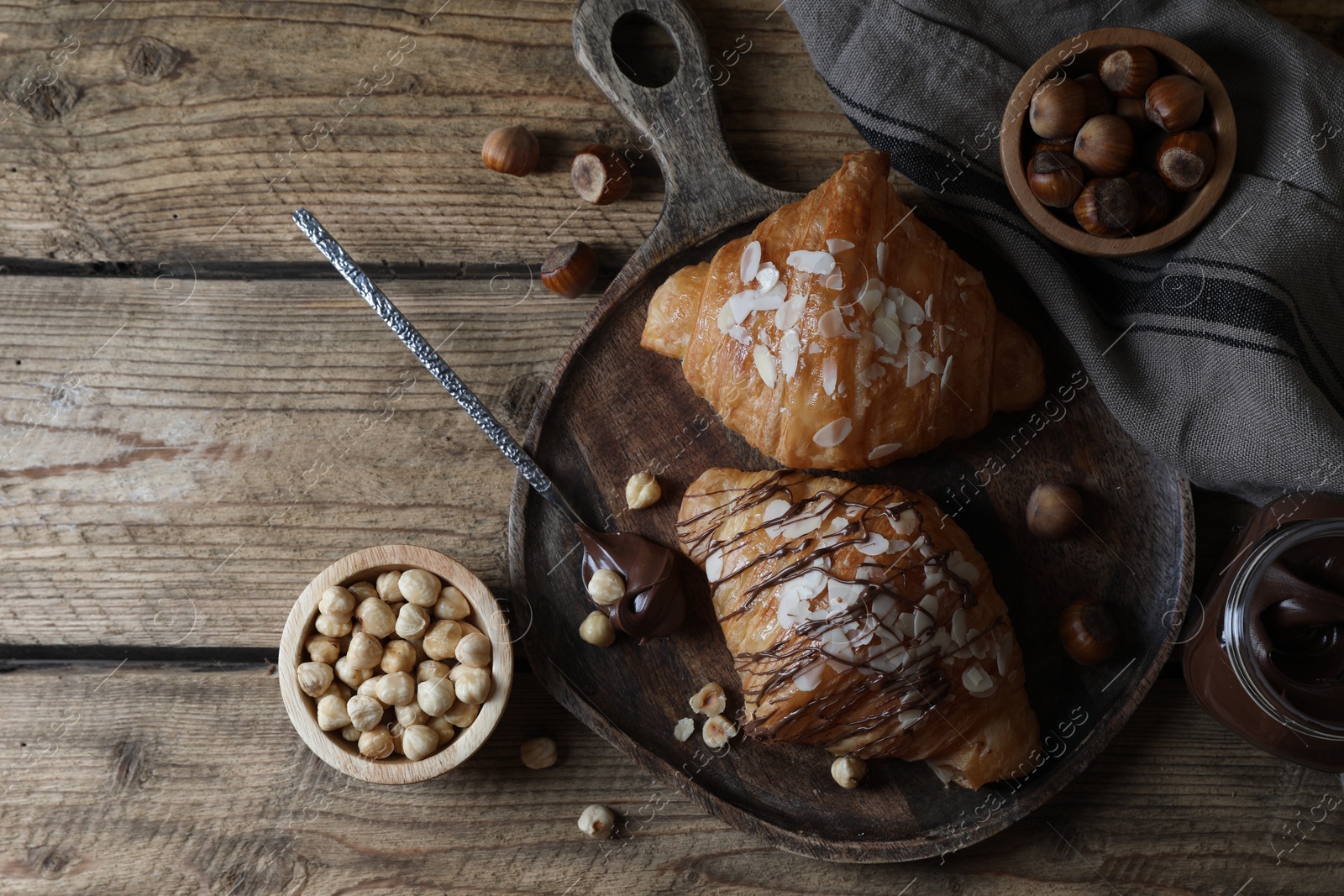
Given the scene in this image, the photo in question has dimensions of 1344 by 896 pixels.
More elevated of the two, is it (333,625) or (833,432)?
(833,432)

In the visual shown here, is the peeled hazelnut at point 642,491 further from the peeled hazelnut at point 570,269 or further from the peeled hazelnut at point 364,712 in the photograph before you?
the peeled hazelnut at point 364,712

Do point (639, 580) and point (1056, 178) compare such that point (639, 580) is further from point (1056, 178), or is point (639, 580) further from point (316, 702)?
point (1056, 178)

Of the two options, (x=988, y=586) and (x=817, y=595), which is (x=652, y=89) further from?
(x=988, y=586)

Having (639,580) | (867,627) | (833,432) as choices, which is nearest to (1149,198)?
(833,432)

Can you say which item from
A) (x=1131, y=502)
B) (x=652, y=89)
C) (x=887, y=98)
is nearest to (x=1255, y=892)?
(x=1131, y=502)

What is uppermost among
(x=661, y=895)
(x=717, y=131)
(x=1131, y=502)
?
(x=717, y=131)
